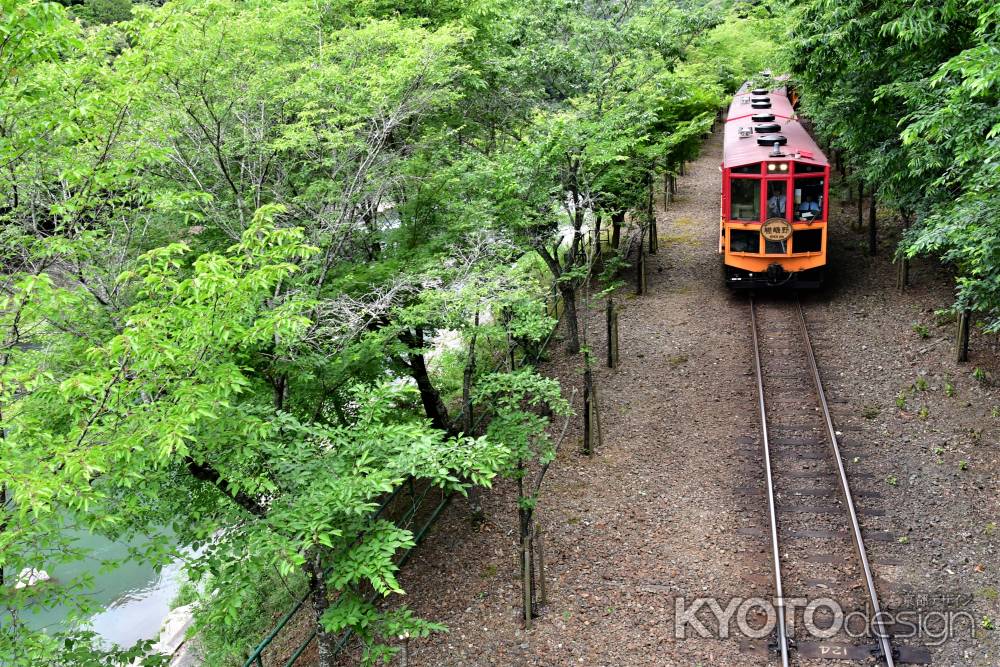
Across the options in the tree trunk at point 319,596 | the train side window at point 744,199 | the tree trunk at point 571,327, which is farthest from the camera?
the train side window at point 744,199

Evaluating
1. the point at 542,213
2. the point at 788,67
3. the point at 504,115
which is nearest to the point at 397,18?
the point at 504,115

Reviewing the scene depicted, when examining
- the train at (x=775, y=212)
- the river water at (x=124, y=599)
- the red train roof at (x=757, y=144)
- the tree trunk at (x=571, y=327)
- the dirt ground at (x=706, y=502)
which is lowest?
the river water at (x=124, y=599)

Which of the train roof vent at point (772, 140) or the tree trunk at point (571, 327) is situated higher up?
the train roof vent at point (772, 140)

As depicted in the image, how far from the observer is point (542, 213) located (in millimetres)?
13055

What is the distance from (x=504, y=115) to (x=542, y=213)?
324 centimetres

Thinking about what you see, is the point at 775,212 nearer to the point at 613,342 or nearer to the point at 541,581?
the point at 613,342

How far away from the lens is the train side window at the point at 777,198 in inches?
621

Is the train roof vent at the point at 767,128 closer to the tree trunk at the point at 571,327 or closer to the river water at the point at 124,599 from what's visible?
the tree trunk at the point at 571,327

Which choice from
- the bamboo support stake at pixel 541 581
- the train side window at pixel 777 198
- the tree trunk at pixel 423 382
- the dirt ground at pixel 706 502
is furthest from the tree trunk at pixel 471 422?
the train side window at pixel 777 198

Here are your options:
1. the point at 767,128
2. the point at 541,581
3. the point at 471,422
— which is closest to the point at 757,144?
the point at 767,128

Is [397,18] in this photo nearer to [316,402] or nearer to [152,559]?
[316,402]

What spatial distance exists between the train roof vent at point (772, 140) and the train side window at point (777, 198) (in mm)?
893

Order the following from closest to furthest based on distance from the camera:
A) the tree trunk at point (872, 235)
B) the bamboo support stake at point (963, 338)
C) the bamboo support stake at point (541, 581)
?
the bamboo support stake at point (541, 581) → the bamboo support stake at point (963, 338) → the tree trunk at point (872, 235)

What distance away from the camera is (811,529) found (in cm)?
985
